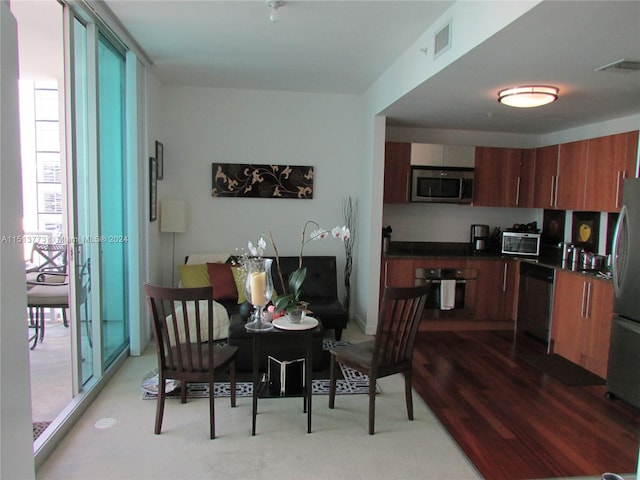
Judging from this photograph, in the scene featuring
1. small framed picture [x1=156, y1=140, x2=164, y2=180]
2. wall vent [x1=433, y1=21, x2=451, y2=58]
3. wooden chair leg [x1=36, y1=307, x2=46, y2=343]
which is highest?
wall vent [x1=433, y1=21, x2=451, y2=58]

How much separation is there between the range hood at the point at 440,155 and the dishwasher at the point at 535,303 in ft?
4.58

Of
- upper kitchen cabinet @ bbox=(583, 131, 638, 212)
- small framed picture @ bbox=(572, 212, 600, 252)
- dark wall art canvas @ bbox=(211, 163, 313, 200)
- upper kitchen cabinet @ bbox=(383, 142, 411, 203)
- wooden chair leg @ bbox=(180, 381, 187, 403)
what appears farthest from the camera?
dark wall art canvas @ bbox=(211, 163, 313, 200)

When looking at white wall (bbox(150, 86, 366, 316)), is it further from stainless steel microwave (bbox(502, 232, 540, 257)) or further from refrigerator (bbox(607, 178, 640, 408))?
refrigerator (bbox(607, 178, 640, 408))

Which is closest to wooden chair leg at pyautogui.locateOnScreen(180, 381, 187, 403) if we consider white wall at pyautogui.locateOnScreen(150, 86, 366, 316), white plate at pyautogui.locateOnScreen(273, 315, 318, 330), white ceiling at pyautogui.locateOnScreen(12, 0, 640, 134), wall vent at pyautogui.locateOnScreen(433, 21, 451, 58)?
white plate at pyautogui.locateOnScreen(273, 315, 318, 330)

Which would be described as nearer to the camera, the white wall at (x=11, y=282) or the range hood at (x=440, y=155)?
the white wall at (x=11, y=282)

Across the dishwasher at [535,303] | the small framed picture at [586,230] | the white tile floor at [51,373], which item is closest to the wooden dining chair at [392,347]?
the white tile floor at [51,373]

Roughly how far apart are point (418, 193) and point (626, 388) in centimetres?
273

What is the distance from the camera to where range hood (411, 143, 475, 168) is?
5.09m

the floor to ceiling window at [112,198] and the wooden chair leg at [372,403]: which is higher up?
the floor to ceiling window at [112,198]

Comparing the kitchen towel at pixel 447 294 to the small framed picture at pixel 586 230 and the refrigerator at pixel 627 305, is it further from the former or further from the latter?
the refrigerator at pixel 627 305

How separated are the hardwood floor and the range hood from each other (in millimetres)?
2144

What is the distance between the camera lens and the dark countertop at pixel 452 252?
4902 millimetres

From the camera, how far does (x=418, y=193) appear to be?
5125 millimetres

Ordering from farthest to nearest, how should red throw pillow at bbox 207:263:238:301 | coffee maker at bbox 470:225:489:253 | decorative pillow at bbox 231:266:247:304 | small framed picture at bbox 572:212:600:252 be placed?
coffee maker at bbox 470:225:489:253 < small framed picture at bbox 572:212:600:252 < red throw pillow at bbox 207:263:238:301 < decorative pillow at bbox 231:266:247:304
